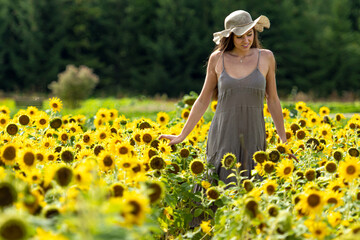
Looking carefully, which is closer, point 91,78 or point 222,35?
point 222,35

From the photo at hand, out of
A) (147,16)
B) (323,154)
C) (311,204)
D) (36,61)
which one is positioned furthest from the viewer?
(147,16)

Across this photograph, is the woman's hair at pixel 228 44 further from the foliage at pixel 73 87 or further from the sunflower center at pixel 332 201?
the foliage at pixel 73 87

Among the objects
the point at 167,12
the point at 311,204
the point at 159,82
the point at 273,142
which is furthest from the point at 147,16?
the point at 311,204

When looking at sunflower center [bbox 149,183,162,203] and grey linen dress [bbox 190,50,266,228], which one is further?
grey linen dress [bbox 190,50,266,228]

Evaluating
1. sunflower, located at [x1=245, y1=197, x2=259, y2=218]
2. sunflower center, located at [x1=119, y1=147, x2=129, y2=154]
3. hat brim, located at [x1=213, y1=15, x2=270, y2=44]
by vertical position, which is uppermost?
hat brim, located at [x1=213, y1=15, x2=270, y2=44]

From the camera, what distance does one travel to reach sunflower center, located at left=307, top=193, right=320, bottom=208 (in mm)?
2049

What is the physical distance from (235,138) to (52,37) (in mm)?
27971

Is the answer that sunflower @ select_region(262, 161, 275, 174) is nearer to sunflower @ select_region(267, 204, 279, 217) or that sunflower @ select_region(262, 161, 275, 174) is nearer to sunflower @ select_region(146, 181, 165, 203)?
sunflower @ select_region(267, 204, 279, 217)

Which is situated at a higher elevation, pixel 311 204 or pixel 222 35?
pixel 222 35

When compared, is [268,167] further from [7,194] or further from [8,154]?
[7,194]

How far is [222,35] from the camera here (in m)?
3.73

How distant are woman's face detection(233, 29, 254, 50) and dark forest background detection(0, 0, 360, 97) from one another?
83.1 feet

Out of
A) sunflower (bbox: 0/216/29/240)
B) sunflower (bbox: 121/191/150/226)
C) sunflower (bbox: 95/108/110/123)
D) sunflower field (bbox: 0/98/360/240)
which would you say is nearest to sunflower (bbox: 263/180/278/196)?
sunflower field (bbox: 0/98/360/240)

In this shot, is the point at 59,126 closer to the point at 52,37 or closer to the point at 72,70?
the point at 72,70
